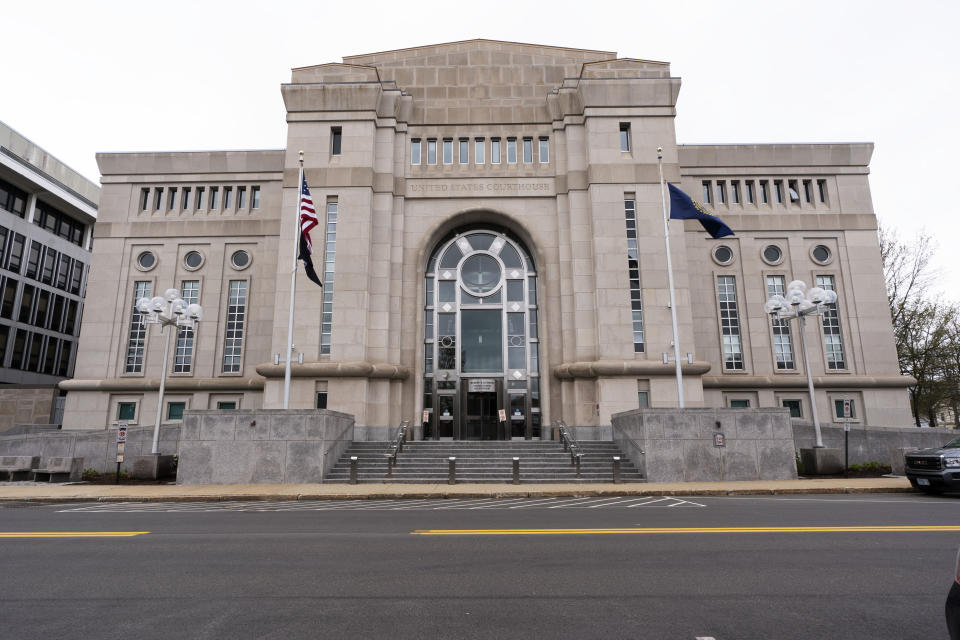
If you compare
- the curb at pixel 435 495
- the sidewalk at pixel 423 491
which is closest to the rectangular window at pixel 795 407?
the sidewalk at pixel 423 491

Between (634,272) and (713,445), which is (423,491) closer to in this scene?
(713,445)

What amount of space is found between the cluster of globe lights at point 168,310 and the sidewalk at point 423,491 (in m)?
7.08

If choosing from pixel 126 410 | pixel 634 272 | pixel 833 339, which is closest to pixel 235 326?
pixel 126 410

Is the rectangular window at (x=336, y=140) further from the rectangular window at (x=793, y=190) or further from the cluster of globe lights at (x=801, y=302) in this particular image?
the rectangular window at (x=793, y=190)

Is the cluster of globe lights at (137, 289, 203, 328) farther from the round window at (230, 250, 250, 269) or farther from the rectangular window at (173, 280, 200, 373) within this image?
the round window at (230, 250, 250, 269)

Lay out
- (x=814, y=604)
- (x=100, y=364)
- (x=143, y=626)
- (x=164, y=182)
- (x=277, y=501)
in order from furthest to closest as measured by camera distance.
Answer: (x=164, y=182), (x=100, y=364), (x=277, y=501), (x=814, y=604), (x=143, y=626)

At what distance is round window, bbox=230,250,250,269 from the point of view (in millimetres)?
30734

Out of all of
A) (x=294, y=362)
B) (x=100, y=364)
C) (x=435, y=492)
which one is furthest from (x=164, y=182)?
(x=435, y=492)

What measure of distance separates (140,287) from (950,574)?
34.9 meters

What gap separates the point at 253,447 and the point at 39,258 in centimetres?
3973

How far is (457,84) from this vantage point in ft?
97.3

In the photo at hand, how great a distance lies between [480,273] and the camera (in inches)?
1124

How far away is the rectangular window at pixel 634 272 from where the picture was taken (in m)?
25.6

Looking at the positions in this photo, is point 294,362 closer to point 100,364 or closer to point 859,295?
point 100,364
